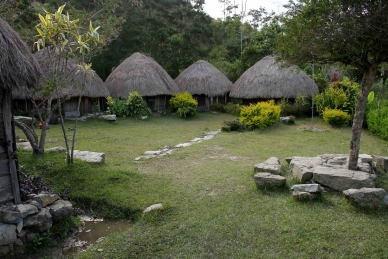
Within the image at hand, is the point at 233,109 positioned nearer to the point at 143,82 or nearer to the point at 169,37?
the point at 143,82

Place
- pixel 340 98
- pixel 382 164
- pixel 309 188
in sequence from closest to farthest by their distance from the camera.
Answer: pixel 309 188, pixel 382 164, pixel 340 98

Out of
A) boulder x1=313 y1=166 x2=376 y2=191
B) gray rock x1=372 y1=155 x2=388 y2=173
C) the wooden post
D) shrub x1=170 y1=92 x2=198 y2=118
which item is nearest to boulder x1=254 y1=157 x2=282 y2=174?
boulder x1=313 y1=166 x2=376 y2=191

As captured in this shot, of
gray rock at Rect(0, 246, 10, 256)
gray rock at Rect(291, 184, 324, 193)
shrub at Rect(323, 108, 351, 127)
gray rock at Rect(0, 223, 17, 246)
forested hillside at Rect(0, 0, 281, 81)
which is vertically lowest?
gray rock at Rect(0, 246, 10, 256)

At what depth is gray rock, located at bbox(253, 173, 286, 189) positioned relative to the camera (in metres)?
5.72

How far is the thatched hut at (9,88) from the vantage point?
4492 millimetres

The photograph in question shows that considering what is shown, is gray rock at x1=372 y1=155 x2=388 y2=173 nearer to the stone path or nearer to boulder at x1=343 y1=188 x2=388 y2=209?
boulder at x1=343 y1=188 x2=388 y2=209

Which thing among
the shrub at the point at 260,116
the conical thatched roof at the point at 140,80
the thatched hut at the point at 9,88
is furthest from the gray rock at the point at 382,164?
the conical thatched roof at the point at 140,80

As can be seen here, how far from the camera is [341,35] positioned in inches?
192

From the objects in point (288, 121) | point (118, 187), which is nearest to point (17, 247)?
point (118, 187)

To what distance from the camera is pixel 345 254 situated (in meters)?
3.79

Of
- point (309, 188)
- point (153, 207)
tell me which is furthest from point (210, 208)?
point (309, 188)

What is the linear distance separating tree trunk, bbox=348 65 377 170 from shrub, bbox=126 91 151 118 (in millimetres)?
12582

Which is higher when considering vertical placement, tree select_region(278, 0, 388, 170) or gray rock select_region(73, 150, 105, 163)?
tree select_region(278, 0, 388, 170)

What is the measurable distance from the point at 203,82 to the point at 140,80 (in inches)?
174
